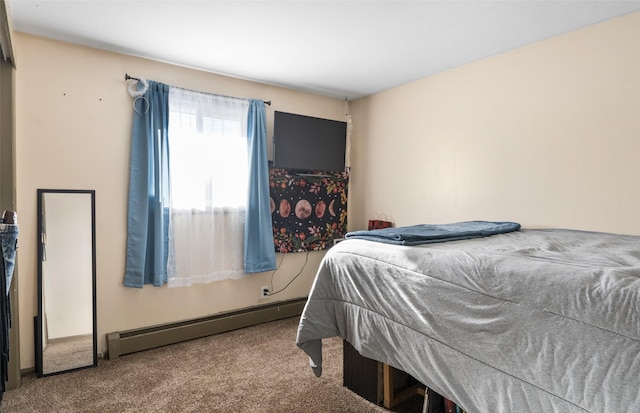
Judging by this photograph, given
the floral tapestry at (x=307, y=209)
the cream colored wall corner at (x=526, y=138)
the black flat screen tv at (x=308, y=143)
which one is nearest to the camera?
the cream colored wall corner at (x=526, y=138)

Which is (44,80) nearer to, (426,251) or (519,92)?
(426,251)

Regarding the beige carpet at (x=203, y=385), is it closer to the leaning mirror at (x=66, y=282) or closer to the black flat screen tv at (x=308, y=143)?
the leaning mirror at (x=66, y=282)

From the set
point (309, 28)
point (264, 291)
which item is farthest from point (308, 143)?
point (264, 291)

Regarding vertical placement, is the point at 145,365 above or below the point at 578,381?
below

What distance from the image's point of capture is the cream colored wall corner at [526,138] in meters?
2.15

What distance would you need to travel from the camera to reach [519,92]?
260cm

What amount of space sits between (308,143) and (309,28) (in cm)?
132

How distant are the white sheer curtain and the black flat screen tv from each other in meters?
0.33

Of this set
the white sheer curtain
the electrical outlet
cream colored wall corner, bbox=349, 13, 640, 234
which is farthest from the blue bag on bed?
the electrical outlet

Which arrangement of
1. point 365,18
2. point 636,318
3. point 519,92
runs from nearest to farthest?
point 636,318 < point 365,18 < point 519,92

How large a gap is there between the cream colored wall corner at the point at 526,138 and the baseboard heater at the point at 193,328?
1.45 metres

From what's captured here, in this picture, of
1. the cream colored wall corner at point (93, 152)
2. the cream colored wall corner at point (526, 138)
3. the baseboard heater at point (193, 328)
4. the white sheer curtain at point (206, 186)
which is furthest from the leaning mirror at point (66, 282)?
the cream colored wall corner at point (526, 138)

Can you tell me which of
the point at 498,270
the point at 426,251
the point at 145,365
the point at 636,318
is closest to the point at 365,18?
the point at 426,251

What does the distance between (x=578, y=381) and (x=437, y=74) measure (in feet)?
8.86
